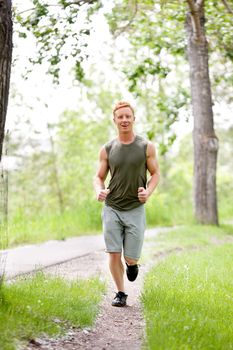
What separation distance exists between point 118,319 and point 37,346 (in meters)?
1.63

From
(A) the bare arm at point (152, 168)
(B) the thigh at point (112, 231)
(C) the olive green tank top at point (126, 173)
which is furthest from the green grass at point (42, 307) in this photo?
(A) the bare arm at point (152, 168)

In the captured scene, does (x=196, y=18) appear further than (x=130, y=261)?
Yes

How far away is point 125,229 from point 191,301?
3.30 ft

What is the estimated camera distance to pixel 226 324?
591 centimetres

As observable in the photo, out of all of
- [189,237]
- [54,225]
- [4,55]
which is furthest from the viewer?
[54,225]

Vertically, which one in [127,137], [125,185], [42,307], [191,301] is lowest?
[191,301]

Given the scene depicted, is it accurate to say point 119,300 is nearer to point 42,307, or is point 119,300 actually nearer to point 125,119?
point 42,307

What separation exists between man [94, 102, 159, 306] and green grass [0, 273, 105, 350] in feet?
1.92

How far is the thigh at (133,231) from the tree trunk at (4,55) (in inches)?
67.4

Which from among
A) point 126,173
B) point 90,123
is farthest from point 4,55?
point 90,123

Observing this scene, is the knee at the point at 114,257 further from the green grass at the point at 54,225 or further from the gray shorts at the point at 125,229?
the green grass at the point at 54,225

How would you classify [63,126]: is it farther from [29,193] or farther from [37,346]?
[37,346]

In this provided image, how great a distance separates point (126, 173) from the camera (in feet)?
22.3

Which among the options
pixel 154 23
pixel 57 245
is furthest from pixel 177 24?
pixel 57 245
